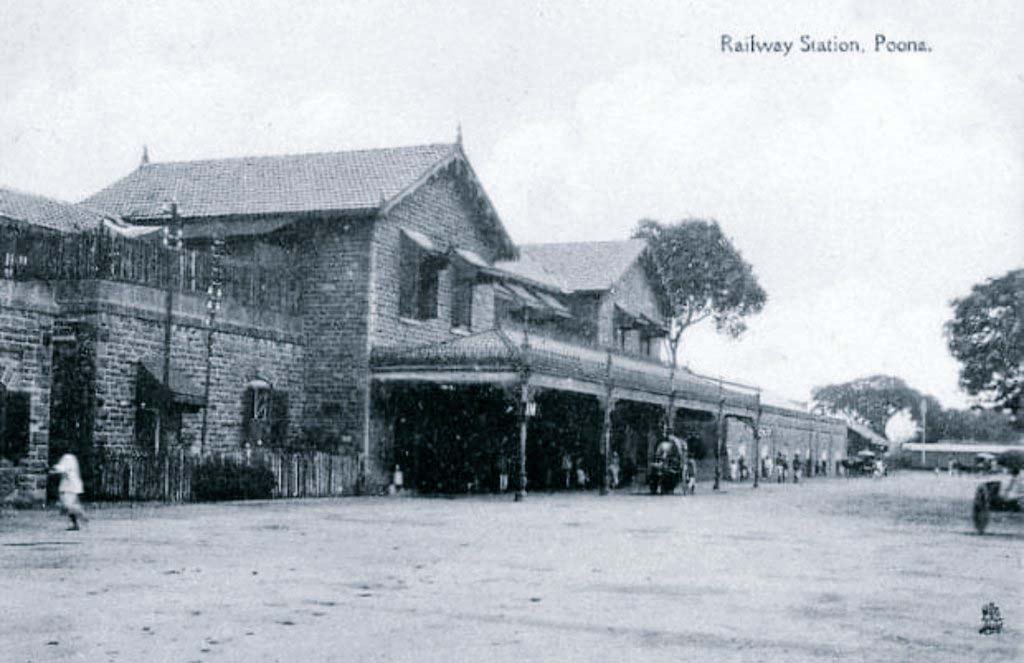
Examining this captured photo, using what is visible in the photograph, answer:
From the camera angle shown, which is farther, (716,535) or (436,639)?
(716,535)

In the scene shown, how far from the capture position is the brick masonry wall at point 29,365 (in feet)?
64.5

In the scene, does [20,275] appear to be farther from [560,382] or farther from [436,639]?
[436,639]

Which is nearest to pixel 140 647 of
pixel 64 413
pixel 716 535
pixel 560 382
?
pixel 716 535

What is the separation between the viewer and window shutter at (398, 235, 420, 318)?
29453 mm

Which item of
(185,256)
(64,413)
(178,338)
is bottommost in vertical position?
(64,413)

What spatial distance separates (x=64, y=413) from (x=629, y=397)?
1447 cm

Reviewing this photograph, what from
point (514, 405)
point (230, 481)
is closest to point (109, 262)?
point (230, 481)

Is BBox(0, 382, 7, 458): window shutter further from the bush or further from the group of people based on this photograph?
the group of people

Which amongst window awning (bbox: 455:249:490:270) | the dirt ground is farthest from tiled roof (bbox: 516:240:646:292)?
the dirt ground

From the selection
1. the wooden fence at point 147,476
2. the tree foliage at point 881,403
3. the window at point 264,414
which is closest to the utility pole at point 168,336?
the wooden fence at point 147,476

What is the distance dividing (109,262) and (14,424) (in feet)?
13.8

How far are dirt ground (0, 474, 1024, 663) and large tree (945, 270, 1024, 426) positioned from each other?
793 centimetres

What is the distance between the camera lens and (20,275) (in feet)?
76.5

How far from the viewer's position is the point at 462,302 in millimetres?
32250
